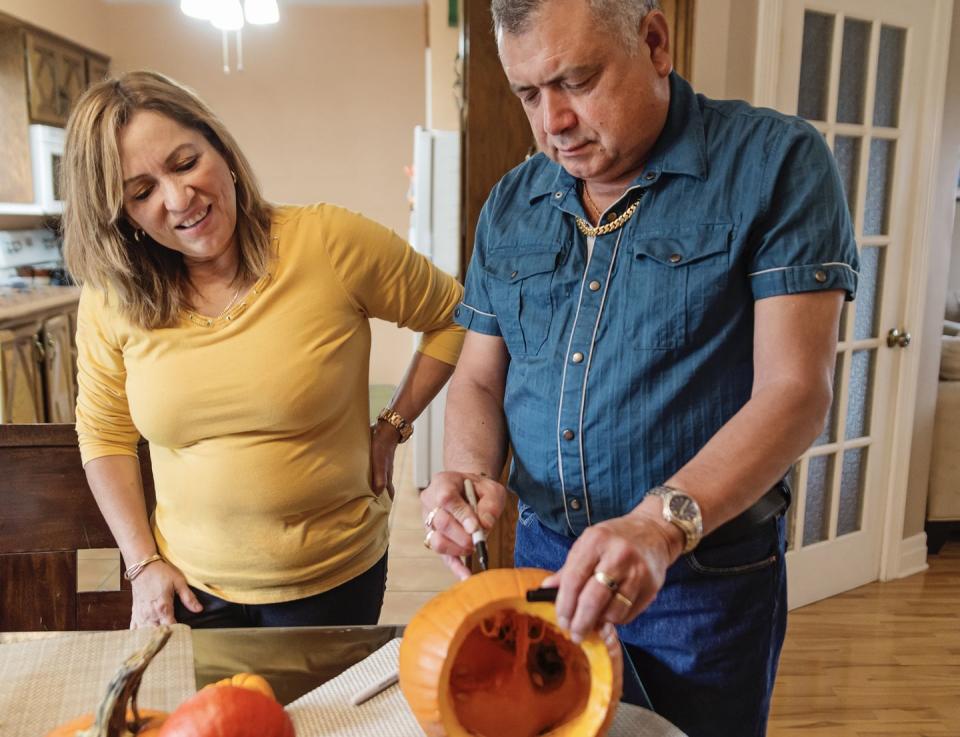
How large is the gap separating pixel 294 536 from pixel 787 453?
0.71 metres

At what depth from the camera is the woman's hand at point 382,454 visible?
1396 millimetres

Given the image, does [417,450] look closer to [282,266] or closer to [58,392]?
[58,392]

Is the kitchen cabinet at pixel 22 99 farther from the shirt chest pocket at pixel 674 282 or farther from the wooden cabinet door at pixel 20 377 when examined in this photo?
the shirt chest pocket at pixel 674 282

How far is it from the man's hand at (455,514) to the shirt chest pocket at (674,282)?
0.24 meters

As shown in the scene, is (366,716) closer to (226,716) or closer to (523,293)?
(226,716)

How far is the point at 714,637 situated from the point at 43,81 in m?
5.42

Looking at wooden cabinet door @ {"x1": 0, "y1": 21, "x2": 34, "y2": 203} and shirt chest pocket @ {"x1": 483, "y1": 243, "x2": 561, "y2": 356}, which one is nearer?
shirt chest pocket @ {"x1": 483, "y1": 243, "x2": 561, "y2": 356}

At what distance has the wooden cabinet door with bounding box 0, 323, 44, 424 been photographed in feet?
Answer: 12.8

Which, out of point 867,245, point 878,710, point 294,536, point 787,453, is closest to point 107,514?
point 294,536

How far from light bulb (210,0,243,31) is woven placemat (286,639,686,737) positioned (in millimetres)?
3203

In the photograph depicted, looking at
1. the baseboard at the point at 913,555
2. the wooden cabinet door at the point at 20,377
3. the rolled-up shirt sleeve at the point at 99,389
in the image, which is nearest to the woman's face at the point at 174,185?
the rolled-up shirt sleeve at the point at 99,389

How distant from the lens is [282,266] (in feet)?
4.17

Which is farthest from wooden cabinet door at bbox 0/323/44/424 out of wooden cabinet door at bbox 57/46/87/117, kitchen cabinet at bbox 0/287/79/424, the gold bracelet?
the gold bracelet

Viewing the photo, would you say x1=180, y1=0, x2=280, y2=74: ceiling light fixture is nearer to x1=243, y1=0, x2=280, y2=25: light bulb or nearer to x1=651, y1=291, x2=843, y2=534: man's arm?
x1=243, y1=0, x2=280, y2=25: light bulb
